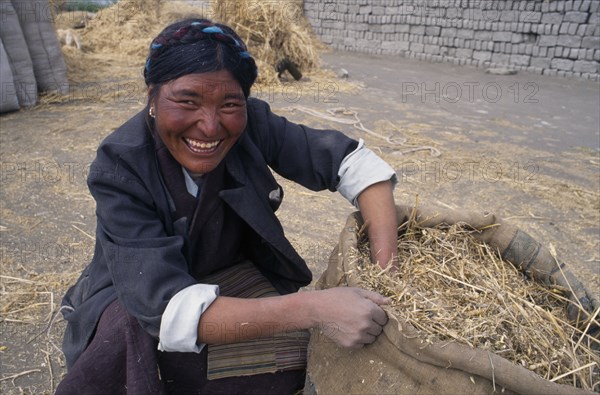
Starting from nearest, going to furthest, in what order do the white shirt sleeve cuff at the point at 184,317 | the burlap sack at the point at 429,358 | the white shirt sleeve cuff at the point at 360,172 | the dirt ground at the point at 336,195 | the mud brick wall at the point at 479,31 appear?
the burlap sack at the point at 429,358, the white shirt sleeve cuff at the point at 184,317, the white shirt sleeve cuff at the point at 360,172, the dirt ground at the point at 336,195, the mud brick wall at the point at 479,31

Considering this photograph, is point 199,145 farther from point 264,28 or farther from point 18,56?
point 264,28

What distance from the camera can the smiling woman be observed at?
138 centimetres

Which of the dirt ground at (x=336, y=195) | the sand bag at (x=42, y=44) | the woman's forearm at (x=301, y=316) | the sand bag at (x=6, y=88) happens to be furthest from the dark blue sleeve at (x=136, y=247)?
the sand bag at (x=42, y=44)

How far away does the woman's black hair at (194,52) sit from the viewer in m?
1.47

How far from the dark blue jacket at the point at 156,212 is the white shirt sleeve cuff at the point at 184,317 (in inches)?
1.2

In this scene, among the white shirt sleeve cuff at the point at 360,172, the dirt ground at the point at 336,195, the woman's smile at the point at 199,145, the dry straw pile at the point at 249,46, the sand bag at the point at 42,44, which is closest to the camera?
the woman's smile at the point at 199,145

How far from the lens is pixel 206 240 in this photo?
1.78m

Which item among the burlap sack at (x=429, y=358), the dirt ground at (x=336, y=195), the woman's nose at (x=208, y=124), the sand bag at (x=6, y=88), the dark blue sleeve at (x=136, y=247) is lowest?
the dirt ground at (x=336, y=195)

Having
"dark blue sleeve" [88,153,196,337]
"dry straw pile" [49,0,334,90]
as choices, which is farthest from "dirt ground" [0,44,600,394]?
"dark blue sleeve" [88,153,196,337]

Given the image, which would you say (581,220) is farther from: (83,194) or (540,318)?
(83,194)

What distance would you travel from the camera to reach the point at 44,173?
4.17 metres

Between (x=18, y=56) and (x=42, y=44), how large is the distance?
47 centimetres

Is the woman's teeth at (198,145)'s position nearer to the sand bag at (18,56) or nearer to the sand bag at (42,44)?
the sand bag at (18,56)

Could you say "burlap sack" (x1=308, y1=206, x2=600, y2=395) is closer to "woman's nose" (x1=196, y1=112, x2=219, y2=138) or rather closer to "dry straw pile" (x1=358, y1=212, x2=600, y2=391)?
"dry straw pile" (x1=358, y1=212, x2=600, y2=391)
